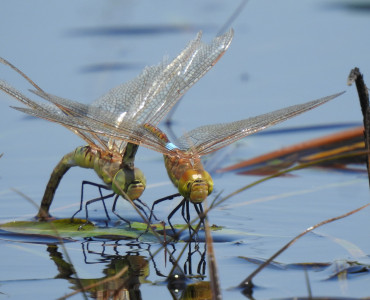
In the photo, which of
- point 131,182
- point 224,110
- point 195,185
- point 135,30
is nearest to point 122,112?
point 131,182

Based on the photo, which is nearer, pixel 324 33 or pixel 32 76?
pixel 32 76

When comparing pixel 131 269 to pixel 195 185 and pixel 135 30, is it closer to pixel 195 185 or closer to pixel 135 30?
pixel 195 185

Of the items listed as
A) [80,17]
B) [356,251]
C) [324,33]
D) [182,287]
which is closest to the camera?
[182,287]

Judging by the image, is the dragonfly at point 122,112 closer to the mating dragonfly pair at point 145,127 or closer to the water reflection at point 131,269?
the mating dragonfly pair at point 145,127

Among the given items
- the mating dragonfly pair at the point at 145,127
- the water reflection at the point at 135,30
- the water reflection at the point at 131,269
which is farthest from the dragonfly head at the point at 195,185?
the water reflection at the point at 135,30

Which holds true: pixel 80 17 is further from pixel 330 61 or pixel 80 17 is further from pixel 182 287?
pixel 182 287

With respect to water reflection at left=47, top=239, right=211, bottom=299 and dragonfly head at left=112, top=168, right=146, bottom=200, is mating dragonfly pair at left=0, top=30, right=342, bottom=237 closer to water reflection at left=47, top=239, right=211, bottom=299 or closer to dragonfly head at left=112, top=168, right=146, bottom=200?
dragonfly head at left=112, top=168, right=146, bottom=200

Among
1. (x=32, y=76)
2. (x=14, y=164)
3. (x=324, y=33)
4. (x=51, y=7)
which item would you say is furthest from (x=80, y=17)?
(x=14, y=164)

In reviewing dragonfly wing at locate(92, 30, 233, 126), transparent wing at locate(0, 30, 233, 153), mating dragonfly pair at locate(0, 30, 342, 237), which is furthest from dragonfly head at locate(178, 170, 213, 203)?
dragonfly wing at locate(92, 30, 233, 126)

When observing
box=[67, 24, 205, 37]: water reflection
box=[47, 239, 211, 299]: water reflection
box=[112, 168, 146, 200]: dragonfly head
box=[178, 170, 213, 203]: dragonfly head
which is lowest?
box=[47, 239, 211, 299]: water reflection
